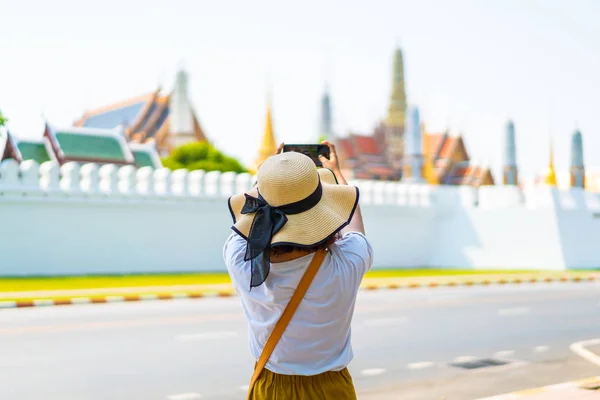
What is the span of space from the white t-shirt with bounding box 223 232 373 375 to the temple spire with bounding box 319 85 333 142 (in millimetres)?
74799

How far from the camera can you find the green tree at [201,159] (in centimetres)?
5803

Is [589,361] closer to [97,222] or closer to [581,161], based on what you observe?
[97,222]

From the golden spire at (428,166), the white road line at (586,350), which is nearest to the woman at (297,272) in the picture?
the white road line at (586,350)

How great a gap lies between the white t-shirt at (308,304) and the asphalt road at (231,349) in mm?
3684

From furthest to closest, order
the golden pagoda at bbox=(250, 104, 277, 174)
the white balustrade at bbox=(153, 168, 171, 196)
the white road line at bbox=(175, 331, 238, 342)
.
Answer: the golden pagoda at bbox=(250, 104, 277, 174) → the white balustrade at bbox=(153, 168, 171, 196) → the white road line at bbox=(175, 331, 238, 342)

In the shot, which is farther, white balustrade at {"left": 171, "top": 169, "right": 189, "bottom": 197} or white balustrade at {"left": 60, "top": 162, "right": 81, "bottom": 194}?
white balustrade at {"left": 171, "top": 169, "right": 189, "bottom": 197}

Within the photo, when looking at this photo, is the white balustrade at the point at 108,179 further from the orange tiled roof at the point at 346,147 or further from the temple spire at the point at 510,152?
the orange tiled roof at the point at 346,147

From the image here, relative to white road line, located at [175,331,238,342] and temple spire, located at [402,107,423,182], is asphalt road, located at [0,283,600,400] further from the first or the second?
temple spire, located at [402,107,423,182]

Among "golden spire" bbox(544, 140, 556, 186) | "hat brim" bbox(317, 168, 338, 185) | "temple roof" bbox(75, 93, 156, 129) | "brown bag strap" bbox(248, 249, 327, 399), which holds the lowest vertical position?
"golden spire" bbox(544, 140, 556, 186)

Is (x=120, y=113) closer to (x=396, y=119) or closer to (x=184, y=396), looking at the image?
(x=396, y=119)

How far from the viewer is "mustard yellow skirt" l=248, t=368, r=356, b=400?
10.1ft

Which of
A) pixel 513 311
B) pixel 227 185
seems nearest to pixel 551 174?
pixel 227 185

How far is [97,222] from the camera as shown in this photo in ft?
68.4

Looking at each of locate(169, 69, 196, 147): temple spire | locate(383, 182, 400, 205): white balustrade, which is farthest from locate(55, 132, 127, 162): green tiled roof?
locate(169, 69, 196, 147): temple spire
